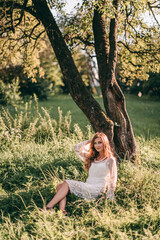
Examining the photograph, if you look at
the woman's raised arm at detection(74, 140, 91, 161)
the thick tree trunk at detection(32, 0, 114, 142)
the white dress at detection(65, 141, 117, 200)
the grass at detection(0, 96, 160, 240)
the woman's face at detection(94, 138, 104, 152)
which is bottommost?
the grass at detection(0, 96, 160, 240)

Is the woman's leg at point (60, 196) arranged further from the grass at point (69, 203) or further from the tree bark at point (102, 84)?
the tree bark at point (102, 84)

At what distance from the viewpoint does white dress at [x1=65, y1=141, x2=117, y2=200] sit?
12.1 ft

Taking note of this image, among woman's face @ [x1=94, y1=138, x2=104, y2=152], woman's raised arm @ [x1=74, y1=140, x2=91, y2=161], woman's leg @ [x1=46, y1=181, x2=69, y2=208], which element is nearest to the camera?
woman's leg @ [x1=46, y1=181, x2=69, y2=208]

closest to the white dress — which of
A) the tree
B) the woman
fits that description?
the woman

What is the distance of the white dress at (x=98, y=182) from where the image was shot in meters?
3.70

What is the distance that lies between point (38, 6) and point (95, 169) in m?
3.92

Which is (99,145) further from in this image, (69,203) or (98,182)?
(69,203)

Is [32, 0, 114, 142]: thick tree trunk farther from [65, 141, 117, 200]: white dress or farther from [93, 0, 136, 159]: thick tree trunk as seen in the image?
[65, 141, 117, 200]: white dress

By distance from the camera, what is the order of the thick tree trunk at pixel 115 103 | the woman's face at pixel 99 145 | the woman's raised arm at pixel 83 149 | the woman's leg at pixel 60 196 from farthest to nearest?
the thick tree trunk at pixel 115 103 < the woman's raised arm at pixel 83 149 < the woman's face at pixel 99 145 < the woman's leg at pixel 60 196

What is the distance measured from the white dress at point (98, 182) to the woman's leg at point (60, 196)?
9 centimetres

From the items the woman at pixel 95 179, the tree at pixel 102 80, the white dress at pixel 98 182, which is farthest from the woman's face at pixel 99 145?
the tree at pixel 102 80

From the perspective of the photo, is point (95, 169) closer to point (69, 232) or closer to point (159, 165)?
point (69, 232)

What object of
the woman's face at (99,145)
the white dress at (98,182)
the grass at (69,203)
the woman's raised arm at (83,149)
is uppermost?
the woman's face at (99,145)

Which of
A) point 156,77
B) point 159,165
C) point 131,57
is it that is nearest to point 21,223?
point 159,165
